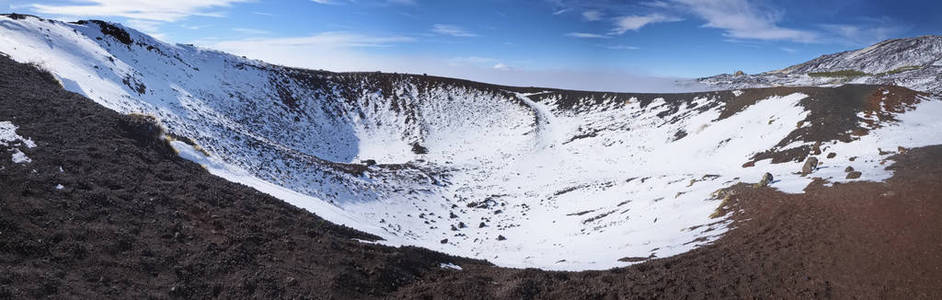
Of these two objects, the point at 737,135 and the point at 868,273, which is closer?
the point at 868,273

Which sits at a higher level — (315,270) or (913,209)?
(913,209)

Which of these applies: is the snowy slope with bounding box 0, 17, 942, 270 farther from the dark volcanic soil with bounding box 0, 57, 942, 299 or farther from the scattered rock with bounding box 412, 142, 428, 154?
the dark volcanic soil with bounding box 0, 57, 942, 299

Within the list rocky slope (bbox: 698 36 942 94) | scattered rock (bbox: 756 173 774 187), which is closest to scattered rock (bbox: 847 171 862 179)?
scattered rock (bbox: 756 173 774 187)

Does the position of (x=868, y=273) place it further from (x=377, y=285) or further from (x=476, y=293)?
(x=377, y=285)

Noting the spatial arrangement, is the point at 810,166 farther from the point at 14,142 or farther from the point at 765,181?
the point at 14,142

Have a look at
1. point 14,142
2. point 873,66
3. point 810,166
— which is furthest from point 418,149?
point 873,66

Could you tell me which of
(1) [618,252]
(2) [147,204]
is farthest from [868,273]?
(2) [147,204]

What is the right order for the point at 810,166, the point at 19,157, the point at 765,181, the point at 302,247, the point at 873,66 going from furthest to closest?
1. the point at 873,66
2. the point at 810,166
3. the point at 765,181
4. the point at 302,247
5. the point at 19,157
